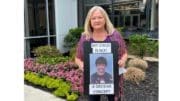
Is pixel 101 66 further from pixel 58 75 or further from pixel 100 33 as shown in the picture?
pixel 58 75

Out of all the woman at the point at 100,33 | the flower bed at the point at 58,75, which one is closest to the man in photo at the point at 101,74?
the woman at the point at 100,33

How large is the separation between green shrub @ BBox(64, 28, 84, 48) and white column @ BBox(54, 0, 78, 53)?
1.56 ft

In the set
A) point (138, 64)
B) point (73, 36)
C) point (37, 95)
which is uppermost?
point (73, 36)

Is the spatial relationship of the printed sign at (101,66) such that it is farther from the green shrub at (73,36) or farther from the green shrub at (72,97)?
the green shrub at (73,36)

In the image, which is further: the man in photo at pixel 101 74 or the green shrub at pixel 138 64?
the green shrub at pixel 138 64

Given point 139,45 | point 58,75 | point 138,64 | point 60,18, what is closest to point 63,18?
point 60,18

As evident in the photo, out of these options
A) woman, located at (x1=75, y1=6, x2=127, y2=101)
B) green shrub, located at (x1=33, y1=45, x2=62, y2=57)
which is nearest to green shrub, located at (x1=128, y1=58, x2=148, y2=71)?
green shrub, located at (x1=33, y1=45, x2=62, y2=57)

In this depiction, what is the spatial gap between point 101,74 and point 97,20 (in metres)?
0.51

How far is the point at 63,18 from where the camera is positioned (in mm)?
13391

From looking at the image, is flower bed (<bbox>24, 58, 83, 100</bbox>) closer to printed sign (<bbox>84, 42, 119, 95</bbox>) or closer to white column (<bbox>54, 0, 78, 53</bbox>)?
printed sign (<bbox>84, 42, 119, 95</bbox>)

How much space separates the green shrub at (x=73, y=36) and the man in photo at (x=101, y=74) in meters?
9.20

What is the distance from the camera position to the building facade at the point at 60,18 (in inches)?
484
